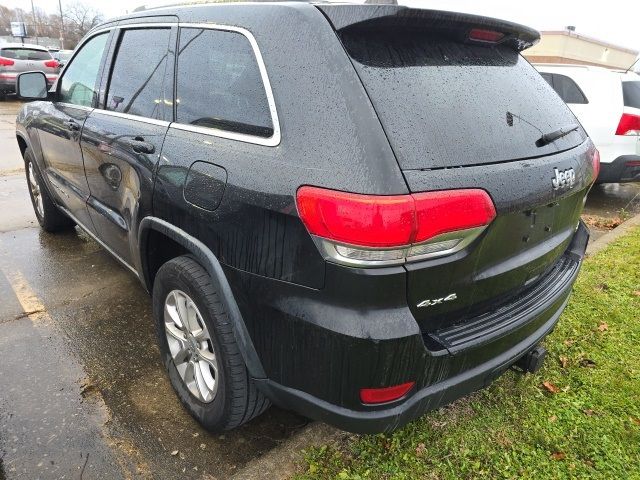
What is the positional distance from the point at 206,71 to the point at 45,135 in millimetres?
2431

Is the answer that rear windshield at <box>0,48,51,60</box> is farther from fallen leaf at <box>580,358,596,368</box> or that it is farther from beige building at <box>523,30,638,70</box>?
beige building at <box>523,30,638,70</box>

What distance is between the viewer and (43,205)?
453cm

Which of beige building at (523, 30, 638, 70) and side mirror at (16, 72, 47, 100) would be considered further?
beige building at (523, 30, 638, 70)

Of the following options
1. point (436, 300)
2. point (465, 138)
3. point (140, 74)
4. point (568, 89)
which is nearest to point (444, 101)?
point (465, 138)

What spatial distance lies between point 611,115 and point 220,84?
18.8ft

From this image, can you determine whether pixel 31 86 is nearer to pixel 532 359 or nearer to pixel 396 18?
pixel 396 18

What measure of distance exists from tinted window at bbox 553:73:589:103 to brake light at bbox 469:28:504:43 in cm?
498

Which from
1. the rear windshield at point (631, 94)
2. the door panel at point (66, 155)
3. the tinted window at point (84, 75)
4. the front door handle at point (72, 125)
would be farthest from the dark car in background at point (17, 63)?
the rear windshield at point (631, 94)

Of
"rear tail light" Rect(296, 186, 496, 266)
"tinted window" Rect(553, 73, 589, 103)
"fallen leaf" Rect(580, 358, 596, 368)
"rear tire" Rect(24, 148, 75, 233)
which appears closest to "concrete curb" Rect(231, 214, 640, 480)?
"rear tail light" Rect(296, 186, 496, 266)

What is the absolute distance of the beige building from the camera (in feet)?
96.8

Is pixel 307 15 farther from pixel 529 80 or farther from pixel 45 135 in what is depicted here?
pixel 45 135

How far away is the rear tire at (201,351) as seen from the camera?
2.01 metres

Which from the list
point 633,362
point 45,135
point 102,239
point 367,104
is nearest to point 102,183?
point 102,239

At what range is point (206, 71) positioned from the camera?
2172mm
